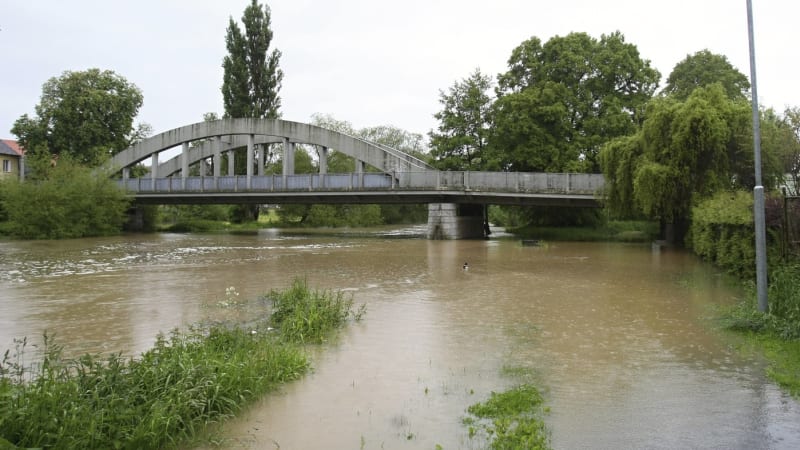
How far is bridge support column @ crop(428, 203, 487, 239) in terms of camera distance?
36.9 m

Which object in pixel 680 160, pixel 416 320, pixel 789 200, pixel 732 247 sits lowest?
pixel 416 320

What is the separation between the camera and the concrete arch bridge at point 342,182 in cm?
3384

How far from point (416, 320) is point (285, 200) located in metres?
34.5

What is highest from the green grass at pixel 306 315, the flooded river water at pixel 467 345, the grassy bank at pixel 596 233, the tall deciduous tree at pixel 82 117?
the tall deciduous tree at pixel 82 117

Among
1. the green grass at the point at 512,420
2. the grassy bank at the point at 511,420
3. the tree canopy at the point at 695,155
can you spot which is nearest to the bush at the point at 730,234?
the tree canopy at the point at 695,155

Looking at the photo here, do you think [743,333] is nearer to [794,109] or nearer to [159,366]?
[159,366]

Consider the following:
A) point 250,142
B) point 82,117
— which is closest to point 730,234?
point 250,142

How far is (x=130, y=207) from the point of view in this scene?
163 feet

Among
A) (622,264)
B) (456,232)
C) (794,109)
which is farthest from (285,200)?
(794,109)

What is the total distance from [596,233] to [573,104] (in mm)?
8648

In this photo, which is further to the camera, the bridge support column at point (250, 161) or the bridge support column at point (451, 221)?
the bridge support column at point (250, 161)

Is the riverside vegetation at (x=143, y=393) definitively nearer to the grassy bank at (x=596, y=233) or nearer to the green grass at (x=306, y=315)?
the green grass at (x=306, y=315)

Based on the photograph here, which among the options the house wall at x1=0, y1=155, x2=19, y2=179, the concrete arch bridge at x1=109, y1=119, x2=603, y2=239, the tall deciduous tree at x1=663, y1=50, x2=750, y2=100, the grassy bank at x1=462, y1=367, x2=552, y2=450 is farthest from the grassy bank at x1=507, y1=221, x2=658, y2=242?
the house wall at x1=0, y1=155, x2=19, y2=179

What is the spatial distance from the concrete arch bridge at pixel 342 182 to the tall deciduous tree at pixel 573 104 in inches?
187
